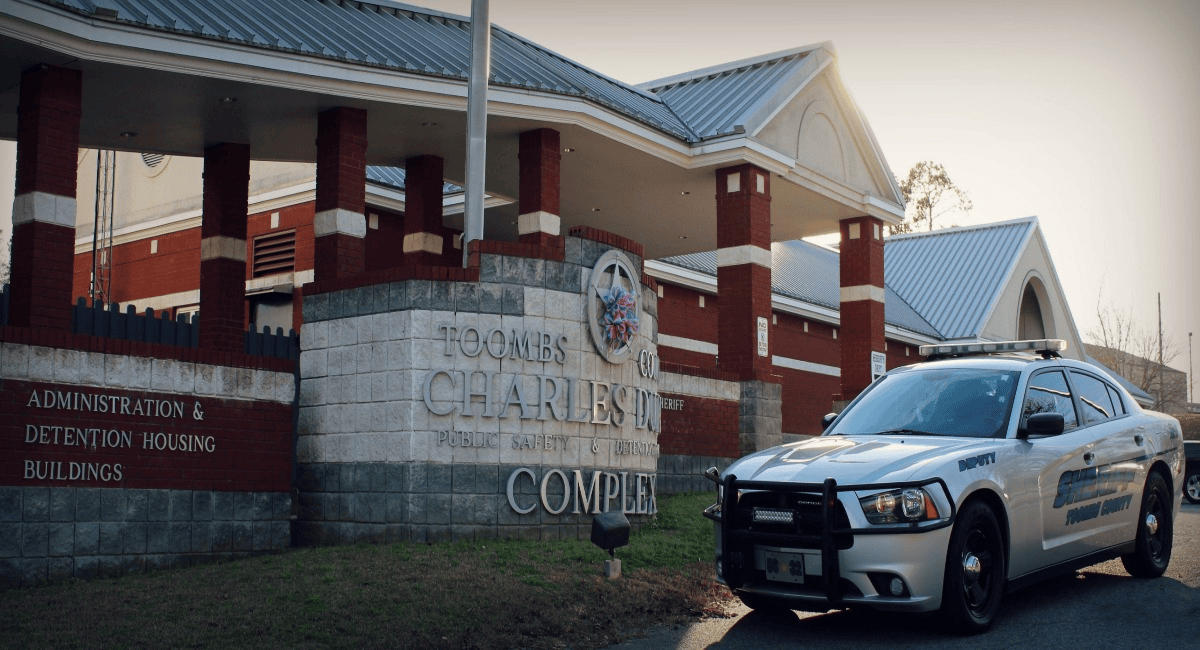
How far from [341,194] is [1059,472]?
1089 centimetres

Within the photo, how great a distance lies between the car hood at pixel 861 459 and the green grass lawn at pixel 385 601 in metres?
1.67

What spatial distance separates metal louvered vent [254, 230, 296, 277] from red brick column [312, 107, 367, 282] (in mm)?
7002

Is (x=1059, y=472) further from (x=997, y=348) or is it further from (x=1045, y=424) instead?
(x=997, y=348)

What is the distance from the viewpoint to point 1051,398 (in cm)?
967

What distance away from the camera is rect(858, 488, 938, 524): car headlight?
25.9ft

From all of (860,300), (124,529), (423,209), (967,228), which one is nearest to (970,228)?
(967,228)

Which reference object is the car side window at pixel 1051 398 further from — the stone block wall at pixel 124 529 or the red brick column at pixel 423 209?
the red brick column at pixel 423 209

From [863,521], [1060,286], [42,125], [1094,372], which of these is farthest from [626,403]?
[1060,286]

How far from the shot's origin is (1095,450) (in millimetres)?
9711

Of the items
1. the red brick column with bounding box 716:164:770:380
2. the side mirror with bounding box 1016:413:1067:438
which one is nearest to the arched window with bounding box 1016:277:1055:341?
the red brick column with bounding box 716:164:770:380

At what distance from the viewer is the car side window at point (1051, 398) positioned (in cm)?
941

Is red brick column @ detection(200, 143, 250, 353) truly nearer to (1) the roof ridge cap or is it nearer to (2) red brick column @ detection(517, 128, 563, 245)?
(2) red brick column @ detection(517, 128, 563, 245)

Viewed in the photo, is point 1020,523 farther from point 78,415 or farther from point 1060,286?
point 1060,286

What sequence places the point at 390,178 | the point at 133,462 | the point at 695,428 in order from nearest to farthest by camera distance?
the point at 133,462, the point at 695,428, the point at 390,178
